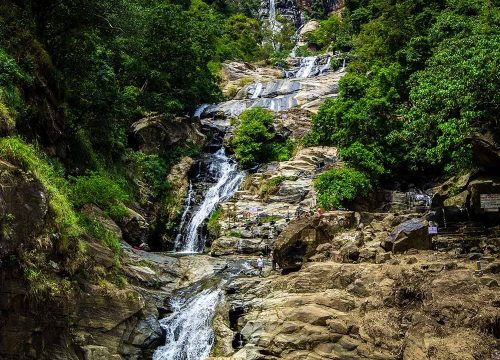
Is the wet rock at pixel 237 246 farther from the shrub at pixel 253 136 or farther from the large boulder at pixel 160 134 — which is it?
the large boulder at pixel 160 134

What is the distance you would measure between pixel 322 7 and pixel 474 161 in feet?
231

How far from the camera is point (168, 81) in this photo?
40156 millimetres

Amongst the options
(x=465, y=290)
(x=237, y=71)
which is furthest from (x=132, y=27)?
(x=237, y=71)

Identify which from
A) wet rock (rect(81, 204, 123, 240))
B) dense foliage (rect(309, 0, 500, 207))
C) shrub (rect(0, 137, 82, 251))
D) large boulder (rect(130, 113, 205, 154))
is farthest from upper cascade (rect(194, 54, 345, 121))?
shrub (rect(0, 137, 82, 251))

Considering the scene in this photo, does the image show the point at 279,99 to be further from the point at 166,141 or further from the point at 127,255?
the point at 127,255

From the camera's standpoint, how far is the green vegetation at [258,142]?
117 ft

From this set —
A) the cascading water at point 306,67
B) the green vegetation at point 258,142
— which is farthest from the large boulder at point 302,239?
the cascading water at point 306,67

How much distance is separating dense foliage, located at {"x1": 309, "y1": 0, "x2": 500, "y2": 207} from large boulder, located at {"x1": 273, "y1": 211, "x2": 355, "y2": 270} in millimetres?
5594

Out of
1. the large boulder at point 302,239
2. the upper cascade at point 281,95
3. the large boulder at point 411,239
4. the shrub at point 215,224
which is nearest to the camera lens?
the large boulder at point 411,239

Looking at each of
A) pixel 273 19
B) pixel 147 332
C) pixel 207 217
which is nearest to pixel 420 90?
pixel 147 332

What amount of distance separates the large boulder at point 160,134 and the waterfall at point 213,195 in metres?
2.96

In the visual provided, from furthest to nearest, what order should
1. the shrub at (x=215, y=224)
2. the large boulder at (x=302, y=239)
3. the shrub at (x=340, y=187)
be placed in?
the shrub at (x=215, y=224)
the shrub at (x=340, y=187)
the large boulder at (x=302, y=239)

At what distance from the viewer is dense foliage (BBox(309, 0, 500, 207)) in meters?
17.1

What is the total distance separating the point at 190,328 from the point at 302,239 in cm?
567
